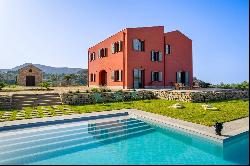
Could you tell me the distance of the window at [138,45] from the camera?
25.0 m

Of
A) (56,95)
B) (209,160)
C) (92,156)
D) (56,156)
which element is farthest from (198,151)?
(56,95)

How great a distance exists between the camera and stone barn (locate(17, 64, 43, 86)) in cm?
3853

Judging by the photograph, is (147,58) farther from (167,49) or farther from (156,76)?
(167,49)

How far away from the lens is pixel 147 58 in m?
25.8

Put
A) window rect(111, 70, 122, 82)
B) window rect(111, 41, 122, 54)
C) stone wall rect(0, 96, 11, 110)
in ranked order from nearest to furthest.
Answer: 1. stone wall rect(0, 96, 11, 110)
2. window rect(111, 41, 122, 54)
3. window rect(111, 70, 122, 82)

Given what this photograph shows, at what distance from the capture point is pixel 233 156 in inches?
280

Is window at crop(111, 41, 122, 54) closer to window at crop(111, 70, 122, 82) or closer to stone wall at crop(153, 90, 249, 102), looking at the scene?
window at crop(111, 70, 122, 82)

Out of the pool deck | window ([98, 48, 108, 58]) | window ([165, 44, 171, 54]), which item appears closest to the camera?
the pool deck

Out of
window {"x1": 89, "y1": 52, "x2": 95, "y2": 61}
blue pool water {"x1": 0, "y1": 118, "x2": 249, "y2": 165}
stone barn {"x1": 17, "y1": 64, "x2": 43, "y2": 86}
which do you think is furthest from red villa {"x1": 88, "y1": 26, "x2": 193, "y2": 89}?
stone barn {"x1": 17, "y1": 64, "x2": 43, "y2": 86}

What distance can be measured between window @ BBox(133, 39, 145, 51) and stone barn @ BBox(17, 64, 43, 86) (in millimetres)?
21609

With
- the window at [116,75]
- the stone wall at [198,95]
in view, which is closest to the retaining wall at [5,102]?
the window at [116,75]

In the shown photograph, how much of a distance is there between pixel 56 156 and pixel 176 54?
23347 mm

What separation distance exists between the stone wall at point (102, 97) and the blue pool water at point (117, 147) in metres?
7.79

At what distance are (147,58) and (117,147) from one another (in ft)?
60.4
